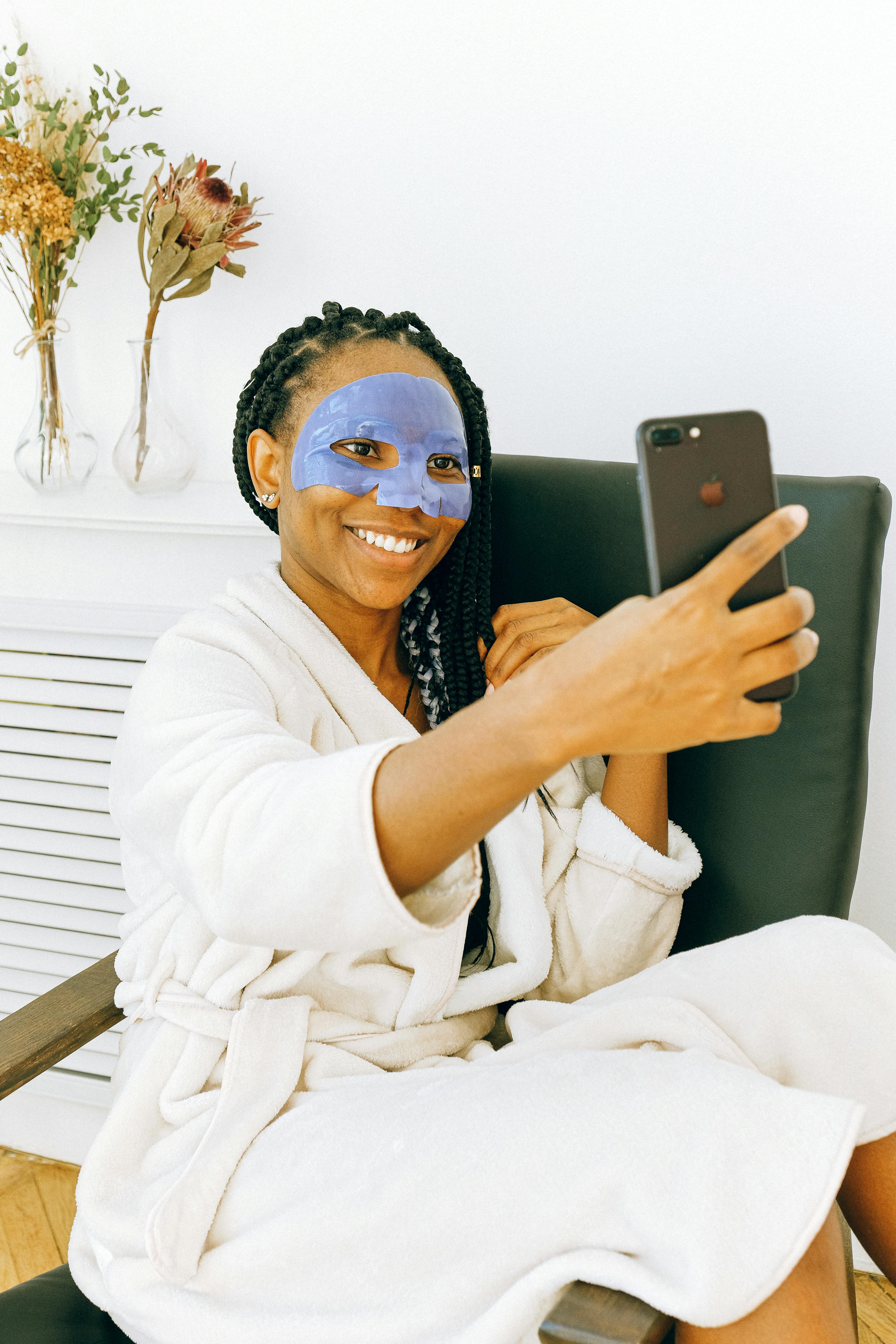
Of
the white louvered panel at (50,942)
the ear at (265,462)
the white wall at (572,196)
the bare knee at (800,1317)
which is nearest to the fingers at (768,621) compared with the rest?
the bare knee at (800,1317)

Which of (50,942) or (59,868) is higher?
(59,868)

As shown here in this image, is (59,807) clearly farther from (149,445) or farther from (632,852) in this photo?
(632,852)

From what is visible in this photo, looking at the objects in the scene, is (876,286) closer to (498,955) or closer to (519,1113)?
(498,955)

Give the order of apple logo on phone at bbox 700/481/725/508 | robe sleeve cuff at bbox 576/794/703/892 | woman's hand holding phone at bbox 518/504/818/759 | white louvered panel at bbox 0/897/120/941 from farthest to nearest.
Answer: white louvered panel at bbox 0/897/120/941 → robe sleeve cuff at bbox 576/794/703/892 → apple logo on phone at bbox 700/481/725/508 → woman's hand holding phone at bbox 518/504/818/759

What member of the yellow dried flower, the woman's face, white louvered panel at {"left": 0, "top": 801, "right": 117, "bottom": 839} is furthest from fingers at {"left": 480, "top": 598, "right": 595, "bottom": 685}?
the yellow dried flower

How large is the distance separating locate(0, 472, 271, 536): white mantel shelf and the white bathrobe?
0.35 metres

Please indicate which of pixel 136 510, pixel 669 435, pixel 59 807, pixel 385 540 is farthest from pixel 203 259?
pixel 669 435

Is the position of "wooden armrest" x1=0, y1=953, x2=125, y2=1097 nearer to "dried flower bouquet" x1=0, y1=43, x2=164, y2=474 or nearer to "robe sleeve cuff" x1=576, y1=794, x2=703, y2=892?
"robe sleeve cuff" x1=576, y1=794, x2=703, y2=892

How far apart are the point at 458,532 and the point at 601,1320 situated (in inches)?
29.9

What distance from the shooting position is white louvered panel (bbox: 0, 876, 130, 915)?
1594 millimetres

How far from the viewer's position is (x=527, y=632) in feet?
3.75

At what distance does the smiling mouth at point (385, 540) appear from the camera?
1.05 meters

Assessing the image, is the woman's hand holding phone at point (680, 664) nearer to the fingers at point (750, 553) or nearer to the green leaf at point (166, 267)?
the fingers at point (750, 553)

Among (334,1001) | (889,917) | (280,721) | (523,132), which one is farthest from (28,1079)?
(523,132)
